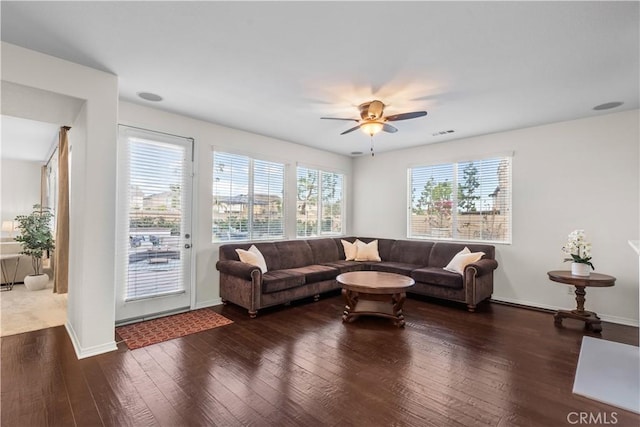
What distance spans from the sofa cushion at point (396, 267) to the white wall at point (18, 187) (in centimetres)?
894

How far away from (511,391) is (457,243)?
329 centimetres

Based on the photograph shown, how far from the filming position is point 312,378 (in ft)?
8.20

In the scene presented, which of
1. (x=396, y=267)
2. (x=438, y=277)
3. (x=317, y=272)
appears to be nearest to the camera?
(x=438, y=277)

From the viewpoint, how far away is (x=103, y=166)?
2.95 meters

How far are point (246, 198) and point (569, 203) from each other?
4863 millimetres

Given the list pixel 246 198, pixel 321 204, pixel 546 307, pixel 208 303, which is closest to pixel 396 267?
pixel 321 204

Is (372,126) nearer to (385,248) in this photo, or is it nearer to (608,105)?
(608,105)

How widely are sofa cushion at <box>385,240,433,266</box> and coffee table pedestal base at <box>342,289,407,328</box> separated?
5.44ft

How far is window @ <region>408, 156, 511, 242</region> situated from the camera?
497 centimetres

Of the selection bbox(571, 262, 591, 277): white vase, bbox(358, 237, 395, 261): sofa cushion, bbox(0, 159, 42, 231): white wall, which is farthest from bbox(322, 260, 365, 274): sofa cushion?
bbox(0, 159, 42, 231): white wall

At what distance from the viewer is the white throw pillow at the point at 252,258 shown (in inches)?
175

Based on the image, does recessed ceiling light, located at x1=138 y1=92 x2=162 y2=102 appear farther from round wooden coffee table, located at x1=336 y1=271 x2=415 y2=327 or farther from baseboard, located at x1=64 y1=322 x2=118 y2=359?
round wooden coffee table, located at x1=336 y1=271 x2=415 y2=327

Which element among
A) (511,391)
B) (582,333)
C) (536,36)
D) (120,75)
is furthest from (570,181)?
(120,75)

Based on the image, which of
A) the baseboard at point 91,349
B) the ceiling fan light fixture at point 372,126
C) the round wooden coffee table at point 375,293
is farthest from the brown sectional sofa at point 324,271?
the ceiling fan light fixture at point 372,126
